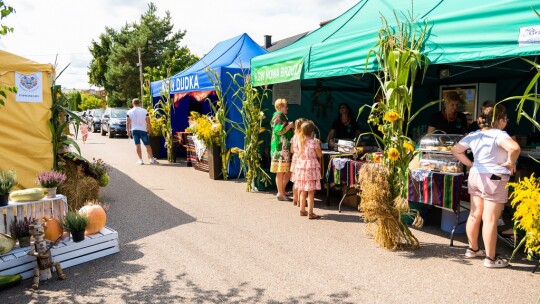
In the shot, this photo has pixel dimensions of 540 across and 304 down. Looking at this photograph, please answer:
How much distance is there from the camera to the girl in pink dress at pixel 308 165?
5898 mm

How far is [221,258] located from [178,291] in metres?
0.86

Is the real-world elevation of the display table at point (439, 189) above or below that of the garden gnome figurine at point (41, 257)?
above

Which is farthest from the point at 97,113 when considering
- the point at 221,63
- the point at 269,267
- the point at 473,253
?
the point at 473,253

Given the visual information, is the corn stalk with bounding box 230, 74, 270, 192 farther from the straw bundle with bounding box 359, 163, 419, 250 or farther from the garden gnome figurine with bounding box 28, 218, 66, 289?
the garden gnome figurine with bounding box 28, 218, 66, 289

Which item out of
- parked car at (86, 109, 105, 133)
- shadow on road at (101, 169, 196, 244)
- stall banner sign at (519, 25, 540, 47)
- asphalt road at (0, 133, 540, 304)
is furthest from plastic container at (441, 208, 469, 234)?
parked car at (86, 109, 105, 133)

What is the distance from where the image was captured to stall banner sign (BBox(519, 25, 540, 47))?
3615 millimetres

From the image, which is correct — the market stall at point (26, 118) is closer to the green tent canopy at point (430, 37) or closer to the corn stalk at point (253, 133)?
the corn stalk at point (253, 133)

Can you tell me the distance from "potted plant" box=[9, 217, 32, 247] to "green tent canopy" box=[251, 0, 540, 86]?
409 cm

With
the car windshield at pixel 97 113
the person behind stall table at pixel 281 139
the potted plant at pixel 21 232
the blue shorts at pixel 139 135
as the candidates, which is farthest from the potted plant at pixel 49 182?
the car windshield at pixel 97 113

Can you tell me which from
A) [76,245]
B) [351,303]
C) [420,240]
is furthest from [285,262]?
[76,245]

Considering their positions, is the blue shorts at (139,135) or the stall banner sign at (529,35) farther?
the blue shorts at (139,135)

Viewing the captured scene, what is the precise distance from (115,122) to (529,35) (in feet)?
70.4

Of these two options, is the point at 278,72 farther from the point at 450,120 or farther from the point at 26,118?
the point at 26,118

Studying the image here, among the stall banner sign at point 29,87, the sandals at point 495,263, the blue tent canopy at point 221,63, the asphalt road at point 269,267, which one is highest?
the blue tent canopy at point 221,63
